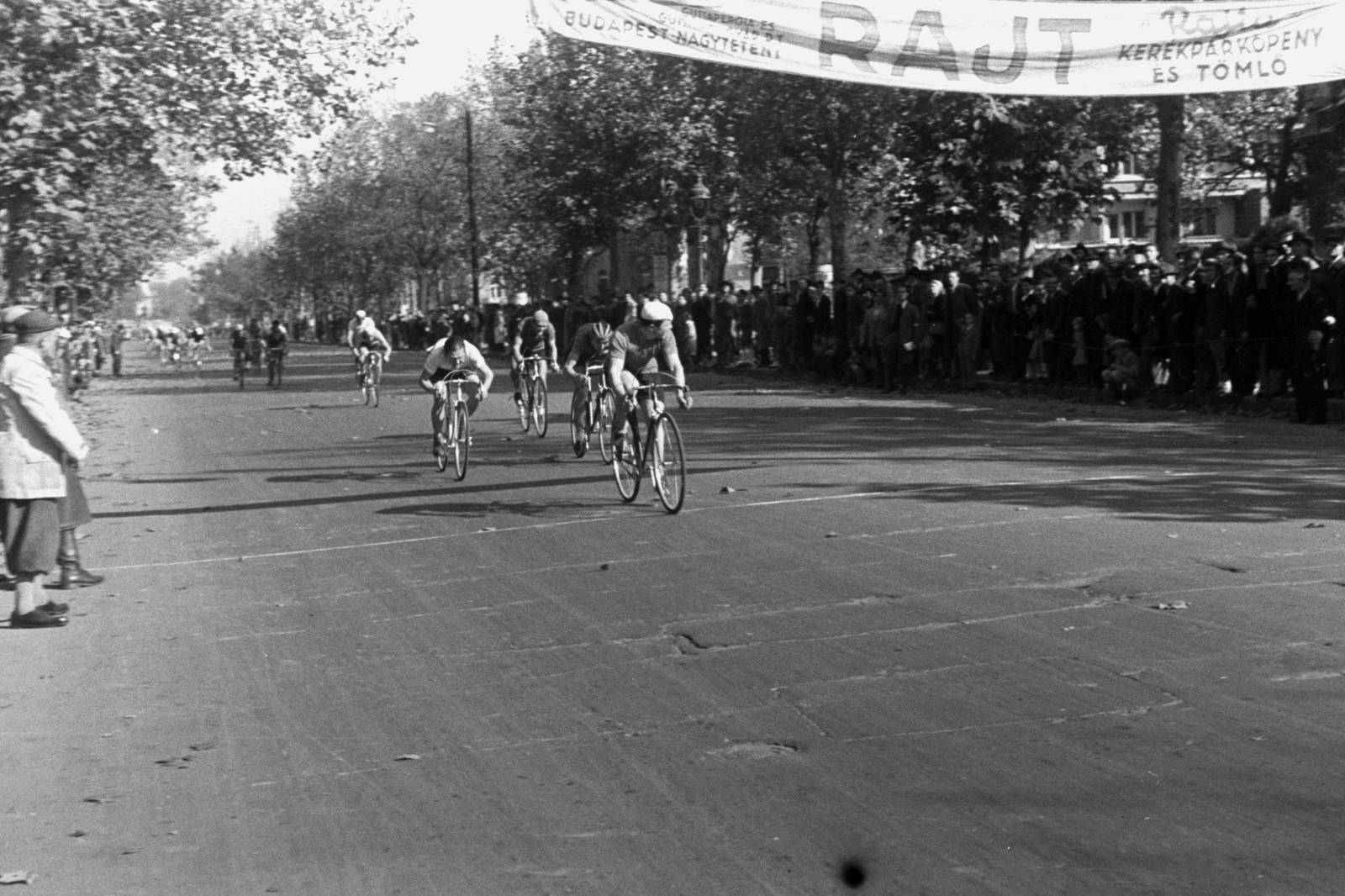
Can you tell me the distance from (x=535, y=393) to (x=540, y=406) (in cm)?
23

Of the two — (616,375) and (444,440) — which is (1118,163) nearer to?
(444,440)

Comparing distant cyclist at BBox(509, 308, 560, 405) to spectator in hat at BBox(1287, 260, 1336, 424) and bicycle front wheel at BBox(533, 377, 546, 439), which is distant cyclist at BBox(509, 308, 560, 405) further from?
spectator in hat at BBox(1287, 260, 1336, 424)

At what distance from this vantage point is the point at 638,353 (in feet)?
49.7

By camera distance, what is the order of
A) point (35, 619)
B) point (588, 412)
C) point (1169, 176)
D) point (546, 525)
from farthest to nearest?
point (1169, 176) → point (588, 412) → point (546, 525) → point (35, 619)

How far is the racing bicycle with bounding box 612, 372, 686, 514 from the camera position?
14.2 m

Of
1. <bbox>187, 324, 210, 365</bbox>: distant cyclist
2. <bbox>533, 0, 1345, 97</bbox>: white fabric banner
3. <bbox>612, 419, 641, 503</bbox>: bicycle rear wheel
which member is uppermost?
<bbox>533, 0, 1345, 97</bbox>: white fabric banner

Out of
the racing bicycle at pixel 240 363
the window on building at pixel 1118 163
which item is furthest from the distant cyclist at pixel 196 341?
the window on building at pixel 1118 163

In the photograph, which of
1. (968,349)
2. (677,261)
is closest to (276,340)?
(677,261)

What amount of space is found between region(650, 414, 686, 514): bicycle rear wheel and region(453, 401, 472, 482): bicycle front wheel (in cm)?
397

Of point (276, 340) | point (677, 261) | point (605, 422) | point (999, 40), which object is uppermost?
point (999, 40)

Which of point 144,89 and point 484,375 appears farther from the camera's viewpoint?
point 144,89

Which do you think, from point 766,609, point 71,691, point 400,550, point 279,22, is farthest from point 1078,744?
point 279,22

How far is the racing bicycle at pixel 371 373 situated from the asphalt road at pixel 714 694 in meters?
15.9

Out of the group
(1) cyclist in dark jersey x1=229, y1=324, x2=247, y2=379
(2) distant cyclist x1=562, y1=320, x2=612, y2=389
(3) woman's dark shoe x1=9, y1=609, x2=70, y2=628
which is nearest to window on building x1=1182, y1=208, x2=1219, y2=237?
(1) cyclist in dark jersey x1=229, y1=324, x2=247, y2=379
